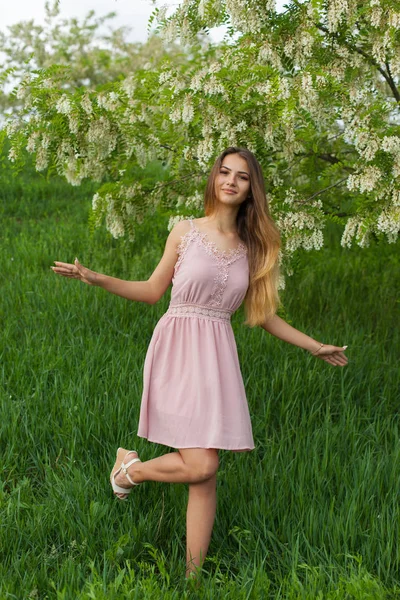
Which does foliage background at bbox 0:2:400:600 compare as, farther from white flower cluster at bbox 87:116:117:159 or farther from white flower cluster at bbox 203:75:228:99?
white flower cluster at bbox 203:75:228:99

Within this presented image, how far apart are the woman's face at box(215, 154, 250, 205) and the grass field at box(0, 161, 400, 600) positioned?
1.70 metres

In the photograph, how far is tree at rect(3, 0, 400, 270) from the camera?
15.9 feet

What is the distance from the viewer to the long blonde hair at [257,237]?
3.80m

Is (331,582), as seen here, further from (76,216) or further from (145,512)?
(76,216)

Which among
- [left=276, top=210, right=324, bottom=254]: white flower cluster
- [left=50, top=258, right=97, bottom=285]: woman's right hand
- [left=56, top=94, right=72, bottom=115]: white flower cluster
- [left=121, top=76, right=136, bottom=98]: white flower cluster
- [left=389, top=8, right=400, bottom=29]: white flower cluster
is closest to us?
[left=50, top=258, right=97, bottom=285]: woman's right hand

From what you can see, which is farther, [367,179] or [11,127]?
[11,127]

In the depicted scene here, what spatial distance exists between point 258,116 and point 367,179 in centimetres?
95

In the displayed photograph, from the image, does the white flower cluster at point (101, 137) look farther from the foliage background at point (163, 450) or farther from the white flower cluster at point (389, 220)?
the white flower cluster at point (389, 220)

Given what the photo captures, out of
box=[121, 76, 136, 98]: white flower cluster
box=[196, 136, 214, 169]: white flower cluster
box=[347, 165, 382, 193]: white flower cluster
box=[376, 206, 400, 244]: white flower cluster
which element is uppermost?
box=[121, 76, 136, 98]: white flower cluster

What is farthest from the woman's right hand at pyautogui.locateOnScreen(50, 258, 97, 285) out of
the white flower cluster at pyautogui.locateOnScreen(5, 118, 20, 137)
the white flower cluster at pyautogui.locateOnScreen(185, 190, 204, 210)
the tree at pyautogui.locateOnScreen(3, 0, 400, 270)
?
the white flower cluster at pyautogui.locateOnScreen(5, 118, 20, 137)

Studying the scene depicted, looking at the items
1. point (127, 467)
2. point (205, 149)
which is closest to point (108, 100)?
point (205, 149)

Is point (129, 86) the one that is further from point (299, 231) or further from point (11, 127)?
point (299, 231)

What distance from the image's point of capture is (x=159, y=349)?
368cm

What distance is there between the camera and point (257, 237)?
12.7 ft
